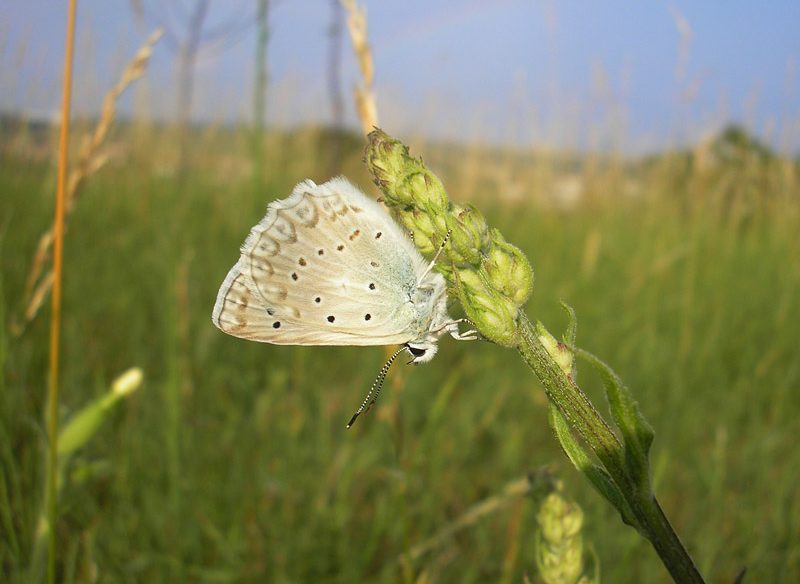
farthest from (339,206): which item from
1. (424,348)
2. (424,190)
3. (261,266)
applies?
(424,190)

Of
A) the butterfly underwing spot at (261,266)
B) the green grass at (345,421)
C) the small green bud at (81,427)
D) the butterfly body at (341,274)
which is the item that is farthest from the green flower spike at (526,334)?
the small green bud at (81,427)

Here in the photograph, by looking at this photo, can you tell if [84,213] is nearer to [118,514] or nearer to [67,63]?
[118,514]

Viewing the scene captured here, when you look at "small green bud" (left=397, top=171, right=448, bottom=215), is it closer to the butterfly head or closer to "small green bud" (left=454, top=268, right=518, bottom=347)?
"small green bud" (left=454, top=268, right=518, bottom=347)

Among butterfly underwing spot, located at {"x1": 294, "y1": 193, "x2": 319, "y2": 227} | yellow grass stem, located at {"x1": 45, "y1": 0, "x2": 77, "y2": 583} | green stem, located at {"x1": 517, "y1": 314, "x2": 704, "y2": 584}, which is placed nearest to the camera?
green stem, located at {"x1": 517, "y1": 314, "x2": 704, "y2": 584}

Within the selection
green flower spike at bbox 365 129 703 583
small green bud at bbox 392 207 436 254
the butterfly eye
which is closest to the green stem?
green flower spike at bbox 365 129 703 583

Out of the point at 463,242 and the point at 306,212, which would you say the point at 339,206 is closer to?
the point at 306,212

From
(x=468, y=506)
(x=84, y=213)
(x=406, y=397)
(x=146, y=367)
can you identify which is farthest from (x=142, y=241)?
(x=468, y=506)

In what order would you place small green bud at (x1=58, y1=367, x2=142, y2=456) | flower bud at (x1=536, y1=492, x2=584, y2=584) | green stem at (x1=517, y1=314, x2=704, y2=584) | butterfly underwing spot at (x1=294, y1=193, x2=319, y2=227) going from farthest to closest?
1. small green bud at (x1=58, y1=367, x2=142, y2=456)
2. butterfly underwing spot at (x1=294, y1=193, x2=319, y2=227)
3. flower bud at (x1=536, y1=492, x2=584, y2=584)
4. green stem at (x1=517, y1=314, x2=704, y2=584)

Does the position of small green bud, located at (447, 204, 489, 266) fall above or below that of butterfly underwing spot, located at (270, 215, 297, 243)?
below
